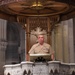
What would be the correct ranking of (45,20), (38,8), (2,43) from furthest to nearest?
1. (2,43)
2. (45,20)
3. (38,8)

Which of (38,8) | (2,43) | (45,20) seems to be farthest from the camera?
(2,43)

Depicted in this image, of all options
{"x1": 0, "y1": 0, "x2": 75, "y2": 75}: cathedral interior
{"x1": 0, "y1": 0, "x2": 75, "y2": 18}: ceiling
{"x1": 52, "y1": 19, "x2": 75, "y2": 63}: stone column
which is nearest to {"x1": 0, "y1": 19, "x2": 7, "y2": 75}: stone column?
{"x1": 0, "y1": 0, "x2": 75, "y2": 75}: cathedral interior

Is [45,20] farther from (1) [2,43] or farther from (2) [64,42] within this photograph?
(1) [2,43]

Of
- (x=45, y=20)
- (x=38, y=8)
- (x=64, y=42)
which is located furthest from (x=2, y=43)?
(x=38, y=8)

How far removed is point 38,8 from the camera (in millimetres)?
12648

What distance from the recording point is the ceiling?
39.3ft

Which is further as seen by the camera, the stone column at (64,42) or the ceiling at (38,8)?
the stone column at (64,42)

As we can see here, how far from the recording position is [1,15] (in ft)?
42.8

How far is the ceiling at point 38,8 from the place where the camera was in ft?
39.3

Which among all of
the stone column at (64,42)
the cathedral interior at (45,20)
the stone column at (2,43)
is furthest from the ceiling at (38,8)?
→ the stone column at (2,43)

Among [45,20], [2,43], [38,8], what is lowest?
[2,43]

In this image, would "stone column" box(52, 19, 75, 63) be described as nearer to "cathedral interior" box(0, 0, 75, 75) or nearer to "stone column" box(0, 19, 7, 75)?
"cathedral interior" box(0, 0, 75, 75)

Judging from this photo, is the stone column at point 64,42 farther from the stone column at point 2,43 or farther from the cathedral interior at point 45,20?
the stone column at point 2,43

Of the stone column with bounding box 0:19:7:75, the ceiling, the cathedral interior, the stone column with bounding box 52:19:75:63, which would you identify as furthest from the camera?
the stone column with bounding box 0:19:7:75
